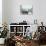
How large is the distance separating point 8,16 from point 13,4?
572mm

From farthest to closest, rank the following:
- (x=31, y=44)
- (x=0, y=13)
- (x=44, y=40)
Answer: (x=0, y=13) → (x=44, y=40) → (x=31, y=44)

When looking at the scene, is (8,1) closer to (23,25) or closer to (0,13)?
(0,13)

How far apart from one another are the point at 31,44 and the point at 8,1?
9.97 feet

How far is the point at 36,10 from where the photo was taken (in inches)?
245

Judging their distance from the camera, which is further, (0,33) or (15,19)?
(15,19)

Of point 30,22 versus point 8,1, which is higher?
point 8,1

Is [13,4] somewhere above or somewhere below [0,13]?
above

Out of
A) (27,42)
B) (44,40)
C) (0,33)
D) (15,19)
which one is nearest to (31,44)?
(27,42)

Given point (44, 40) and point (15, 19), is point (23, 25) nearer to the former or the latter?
point (15, 19)

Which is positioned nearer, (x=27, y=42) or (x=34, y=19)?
(x=27, y=42)

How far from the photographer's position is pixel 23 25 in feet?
19.4

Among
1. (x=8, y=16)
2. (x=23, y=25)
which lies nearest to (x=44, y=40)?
(x=23, y=25)

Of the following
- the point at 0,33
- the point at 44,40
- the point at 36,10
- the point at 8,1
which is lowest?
the point at 44,40

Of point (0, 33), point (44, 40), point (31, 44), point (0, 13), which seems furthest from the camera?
point (0, 13)
